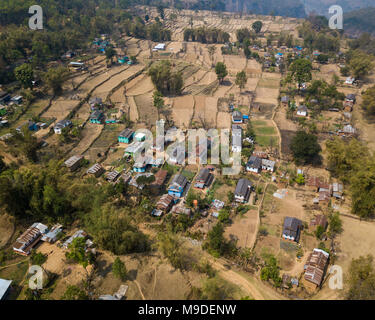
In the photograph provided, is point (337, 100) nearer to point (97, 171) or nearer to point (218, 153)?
point (218, 153)

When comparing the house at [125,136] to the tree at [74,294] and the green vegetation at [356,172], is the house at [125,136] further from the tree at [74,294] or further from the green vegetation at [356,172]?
the green vegetation at [356,172]

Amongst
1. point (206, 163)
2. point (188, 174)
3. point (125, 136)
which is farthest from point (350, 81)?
point (125, 136)

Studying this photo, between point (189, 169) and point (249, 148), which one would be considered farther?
point (249, 148)

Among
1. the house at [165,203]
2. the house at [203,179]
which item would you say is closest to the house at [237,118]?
the house at [203,179]

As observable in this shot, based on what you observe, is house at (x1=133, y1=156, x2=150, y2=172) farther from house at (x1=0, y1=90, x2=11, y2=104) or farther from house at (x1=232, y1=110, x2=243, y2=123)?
house at (x1=0, y1=90, x2=11, y2=104)

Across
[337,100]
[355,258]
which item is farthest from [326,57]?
[355,258]

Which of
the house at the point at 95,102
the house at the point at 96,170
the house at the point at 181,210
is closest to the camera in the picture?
the house at the point at 181,210
